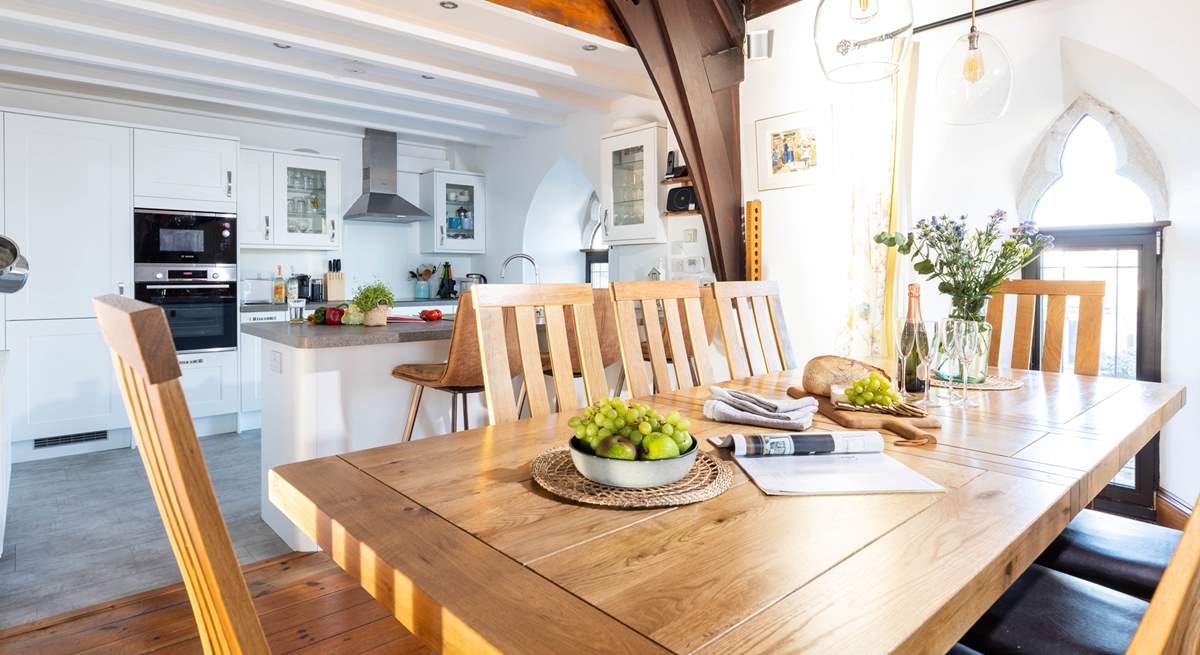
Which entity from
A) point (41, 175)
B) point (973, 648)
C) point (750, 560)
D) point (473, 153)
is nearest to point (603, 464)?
point (750, 560)

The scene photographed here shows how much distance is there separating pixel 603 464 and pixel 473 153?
5.89 metres

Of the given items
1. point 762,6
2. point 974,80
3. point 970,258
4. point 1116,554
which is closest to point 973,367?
point 970,258

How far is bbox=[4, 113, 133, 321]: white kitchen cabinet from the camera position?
13.1 feet

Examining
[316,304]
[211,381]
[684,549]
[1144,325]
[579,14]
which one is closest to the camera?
[684,549]

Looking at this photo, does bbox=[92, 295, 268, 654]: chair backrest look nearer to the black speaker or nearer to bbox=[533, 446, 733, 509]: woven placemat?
bbox=[533, 446, 733, 509]: woven placemat

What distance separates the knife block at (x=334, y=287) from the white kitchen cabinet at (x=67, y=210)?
1403 mm

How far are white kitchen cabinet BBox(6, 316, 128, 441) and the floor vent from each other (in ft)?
0.28

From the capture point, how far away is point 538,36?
3617mm

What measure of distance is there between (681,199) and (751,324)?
193cm

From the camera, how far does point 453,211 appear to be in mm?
6172

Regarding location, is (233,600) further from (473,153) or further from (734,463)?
(473,153)

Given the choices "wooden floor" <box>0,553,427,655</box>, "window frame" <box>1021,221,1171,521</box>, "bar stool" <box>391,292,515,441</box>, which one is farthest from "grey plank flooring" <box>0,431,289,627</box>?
"window frame" <box>1021,221,1171,521</box>

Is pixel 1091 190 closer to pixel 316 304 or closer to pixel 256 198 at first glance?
pixel 316 304

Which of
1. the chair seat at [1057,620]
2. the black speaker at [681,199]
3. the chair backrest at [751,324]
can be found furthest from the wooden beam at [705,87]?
the chair seat at [1057,620]
